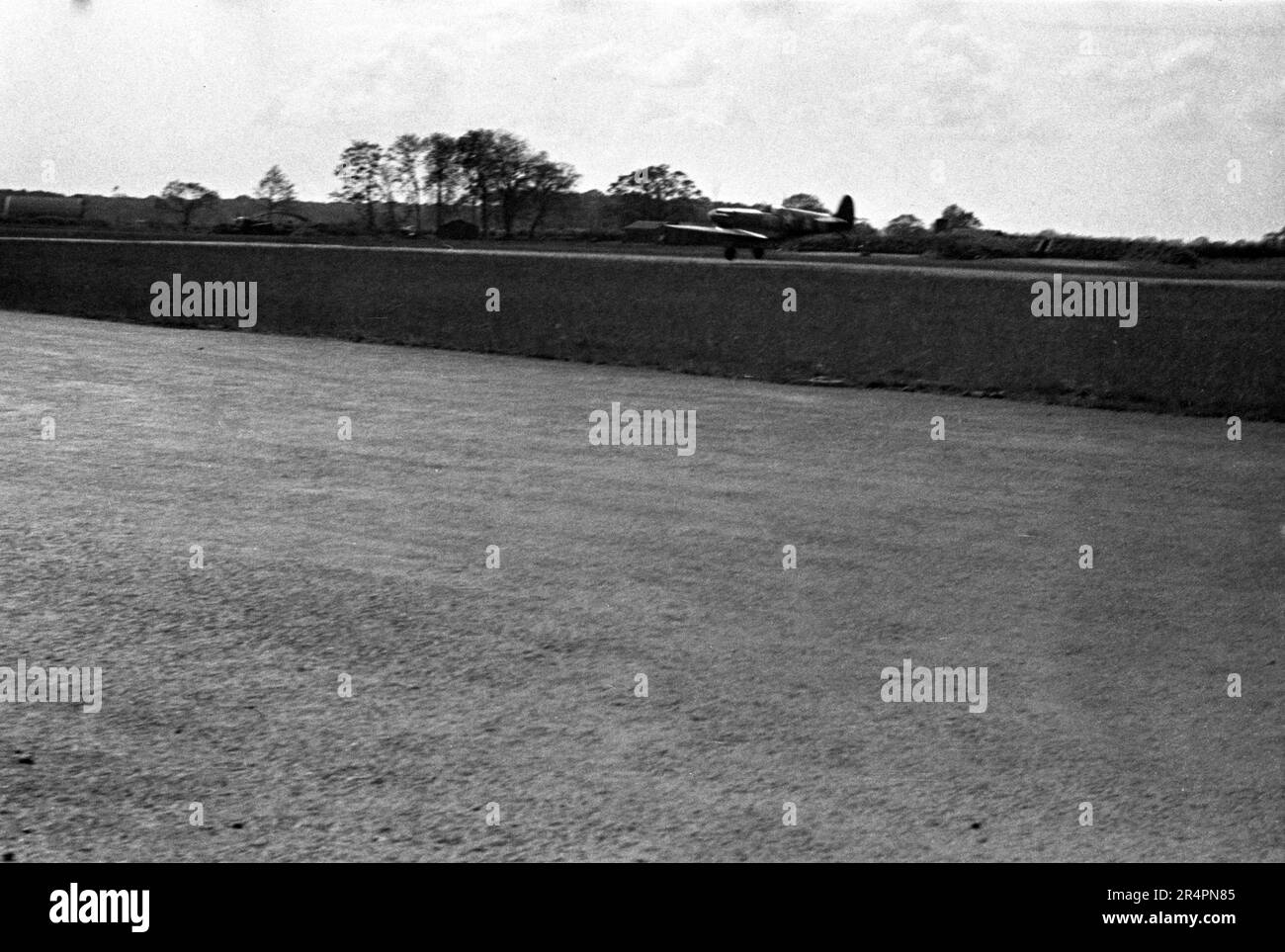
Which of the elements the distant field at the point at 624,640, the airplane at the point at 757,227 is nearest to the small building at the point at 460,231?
the airplane at the point at 757,227

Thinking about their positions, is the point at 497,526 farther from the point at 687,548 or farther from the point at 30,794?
the point at 30,794

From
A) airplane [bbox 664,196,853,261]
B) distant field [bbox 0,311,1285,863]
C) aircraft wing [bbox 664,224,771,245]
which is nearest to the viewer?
distant field [bbox 0,311,1285,863]

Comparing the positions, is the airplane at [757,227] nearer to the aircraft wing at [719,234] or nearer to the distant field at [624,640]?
the aircraft wing at [719,234]

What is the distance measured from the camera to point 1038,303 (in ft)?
58.6

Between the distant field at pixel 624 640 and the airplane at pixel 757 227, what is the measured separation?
29238 millimetres

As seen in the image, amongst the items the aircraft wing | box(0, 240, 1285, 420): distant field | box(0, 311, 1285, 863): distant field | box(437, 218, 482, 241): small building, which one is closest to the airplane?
the aircraft wing

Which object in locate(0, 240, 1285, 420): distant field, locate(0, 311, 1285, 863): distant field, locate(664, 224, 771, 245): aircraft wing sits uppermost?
locate(664, 224, 771, 245): aircraft wing

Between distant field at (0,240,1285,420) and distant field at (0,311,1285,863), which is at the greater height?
distant field at (0,240,1285,420)

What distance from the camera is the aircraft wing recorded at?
42062mm

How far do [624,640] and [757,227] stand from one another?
129 ft

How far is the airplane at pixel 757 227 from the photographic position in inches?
1681

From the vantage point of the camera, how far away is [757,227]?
4534cm

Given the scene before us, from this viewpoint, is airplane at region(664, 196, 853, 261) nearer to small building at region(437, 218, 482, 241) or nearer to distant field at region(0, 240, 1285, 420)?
small building at region(437, 218, 482, 241)

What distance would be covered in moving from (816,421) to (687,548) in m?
6.01
